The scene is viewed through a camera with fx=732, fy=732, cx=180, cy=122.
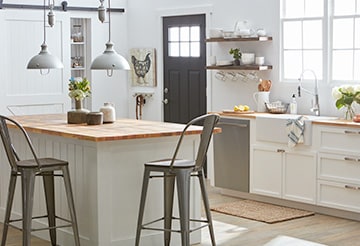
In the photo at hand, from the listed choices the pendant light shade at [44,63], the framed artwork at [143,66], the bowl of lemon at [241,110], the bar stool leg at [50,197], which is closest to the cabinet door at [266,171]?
the bowl of lemon at [241,110]

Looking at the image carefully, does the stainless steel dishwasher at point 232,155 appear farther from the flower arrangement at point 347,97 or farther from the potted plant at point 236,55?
the flower arrangement at point 347,97

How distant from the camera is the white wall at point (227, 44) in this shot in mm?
7805

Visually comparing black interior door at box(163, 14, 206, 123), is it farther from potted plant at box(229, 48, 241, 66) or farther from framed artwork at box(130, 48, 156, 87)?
potted plant at box(229, 48, 241, 66)

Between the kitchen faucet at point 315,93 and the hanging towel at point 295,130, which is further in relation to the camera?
the kitchen faucet at point 315,93

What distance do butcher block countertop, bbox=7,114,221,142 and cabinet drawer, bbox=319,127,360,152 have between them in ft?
4.78

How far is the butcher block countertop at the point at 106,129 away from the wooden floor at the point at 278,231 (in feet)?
3.06

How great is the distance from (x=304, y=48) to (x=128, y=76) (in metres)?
3.04

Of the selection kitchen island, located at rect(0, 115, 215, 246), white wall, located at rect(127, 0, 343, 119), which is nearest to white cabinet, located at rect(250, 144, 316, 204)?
white wall, located at rect(127, 0, 343, 119)

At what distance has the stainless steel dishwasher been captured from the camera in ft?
24.6

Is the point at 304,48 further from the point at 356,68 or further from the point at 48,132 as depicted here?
the point at 48,132

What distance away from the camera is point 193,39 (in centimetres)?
896

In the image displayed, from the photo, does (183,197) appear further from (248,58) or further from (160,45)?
(160,45)

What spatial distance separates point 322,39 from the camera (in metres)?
7.42

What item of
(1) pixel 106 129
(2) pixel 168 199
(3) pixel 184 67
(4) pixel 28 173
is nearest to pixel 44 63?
(1) pixel 106 129
